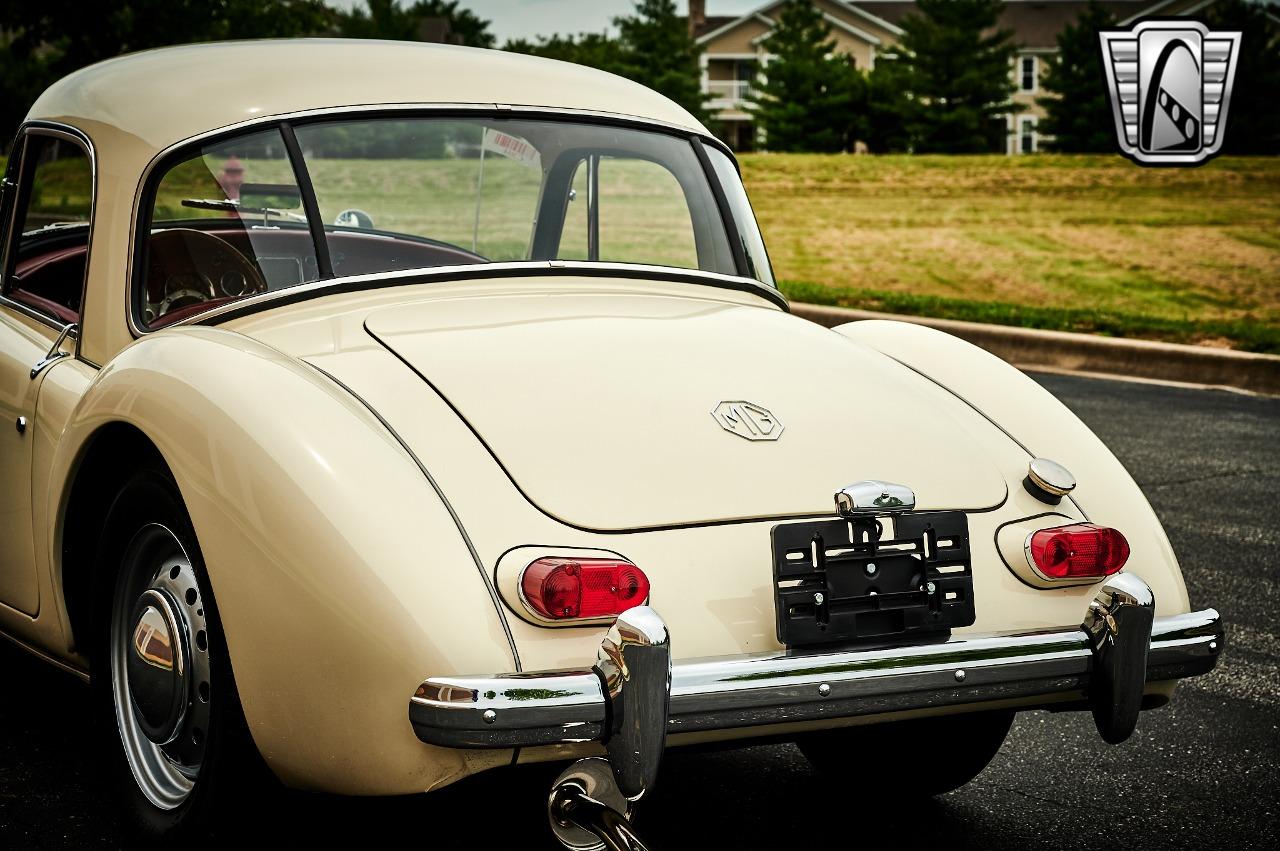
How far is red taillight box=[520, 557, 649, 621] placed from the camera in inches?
98.3

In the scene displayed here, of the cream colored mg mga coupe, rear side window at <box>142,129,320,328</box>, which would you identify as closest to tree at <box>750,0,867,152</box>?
the cream colored mg mga coupe

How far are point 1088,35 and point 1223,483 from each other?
44908 mm

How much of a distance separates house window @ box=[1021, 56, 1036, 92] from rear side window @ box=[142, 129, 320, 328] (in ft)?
227

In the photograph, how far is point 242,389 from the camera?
9.09 ft

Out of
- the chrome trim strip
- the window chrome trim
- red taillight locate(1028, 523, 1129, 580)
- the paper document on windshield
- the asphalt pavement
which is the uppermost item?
the paper document on windshield

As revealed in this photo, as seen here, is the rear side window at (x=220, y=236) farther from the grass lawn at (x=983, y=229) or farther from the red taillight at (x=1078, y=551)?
the red taillight at (x=1078, y=551)

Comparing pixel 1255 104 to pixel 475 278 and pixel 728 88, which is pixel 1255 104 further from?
pixel 475 278

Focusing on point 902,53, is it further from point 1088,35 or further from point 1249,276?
point 1249,276

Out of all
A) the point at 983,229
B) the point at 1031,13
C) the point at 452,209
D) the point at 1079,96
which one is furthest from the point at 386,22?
the point at 452,209

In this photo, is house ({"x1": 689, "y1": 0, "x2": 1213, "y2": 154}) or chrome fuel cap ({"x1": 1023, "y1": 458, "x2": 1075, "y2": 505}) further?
house ({"x1": 689, "y1": 0, "x2": 1213, "y2": 154})

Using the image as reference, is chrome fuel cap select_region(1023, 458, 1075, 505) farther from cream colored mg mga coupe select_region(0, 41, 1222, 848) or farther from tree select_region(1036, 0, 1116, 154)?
tree select_region(1036, 0, 1116, 154)

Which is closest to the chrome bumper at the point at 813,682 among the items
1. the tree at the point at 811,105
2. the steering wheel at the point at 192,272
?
the steering wheel at the point at 192,272

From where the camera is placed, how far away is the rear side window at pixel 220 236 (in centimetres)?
357

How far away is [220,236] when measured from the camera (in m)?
3.73
